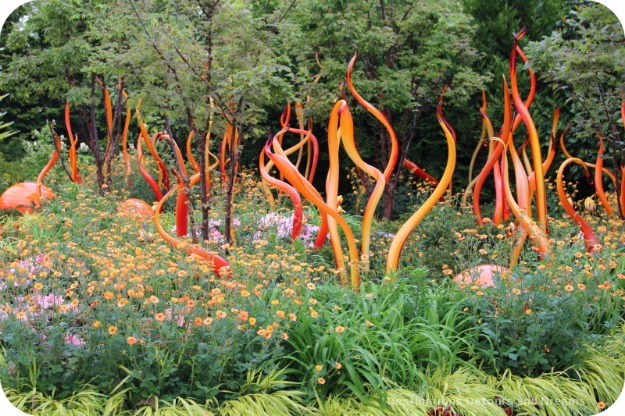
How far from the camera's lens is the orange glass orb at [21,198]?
7426 mm

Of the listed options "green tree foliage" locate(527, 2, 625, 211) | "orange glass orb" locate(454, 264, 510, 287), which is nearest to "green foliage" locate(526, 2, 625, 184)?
"green tree foliage" locate(527, 2, 625, 211)

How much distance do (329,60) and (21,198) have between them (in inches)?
140

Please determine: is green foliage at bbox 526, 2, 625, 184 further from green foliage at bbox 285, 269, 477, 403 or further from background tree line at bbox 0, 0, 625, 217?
green foliage at bbox 285, 269, 477, 403

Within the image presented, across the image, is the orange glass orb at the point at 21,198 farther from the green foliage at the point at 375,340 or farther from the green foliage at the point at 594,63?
the green foliage at the point at 594,63

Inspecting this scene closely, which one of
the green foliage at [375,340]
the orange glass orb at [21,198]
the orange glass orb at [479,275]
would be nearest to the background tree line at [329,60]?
the orange glass orb at [21,198]

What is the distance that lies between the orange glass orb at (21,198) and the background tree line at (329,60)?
3.55 feet

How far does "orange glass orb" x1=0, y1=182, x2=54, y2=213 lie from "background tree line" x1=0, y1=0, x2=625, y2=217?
108cm

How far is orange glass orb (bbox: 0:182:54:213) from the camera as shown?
292 inches

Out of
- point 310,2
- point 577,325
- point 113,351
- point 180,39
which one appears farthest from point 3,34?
point 577,325

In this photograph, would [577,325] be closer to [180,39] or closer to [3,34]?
[180,39]

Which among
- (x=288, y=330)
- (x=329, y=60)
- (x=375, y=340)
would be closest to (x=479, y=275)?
(x=375, y=340)

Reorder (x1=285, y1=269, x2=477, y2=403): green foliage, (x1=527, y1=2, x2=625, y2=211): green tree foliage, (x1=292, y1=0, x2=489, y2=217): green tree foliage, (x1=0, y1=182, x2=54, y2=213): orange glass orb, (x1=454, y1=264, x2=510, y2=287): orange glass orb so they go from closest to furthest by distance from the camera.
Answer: (x1=285, y1=269, x2=477, y2=403): green foliage, (x1=454, y1=264, x2=510, y2=287): orange glass orb, (x1=527, y1=2, x2=625, y2=211): green tree foliage, (x1=292, y1=0, x2=489, y2=217): green tree foliage, (x1=0, y1=182, x2=54, y2=213): orange glass orb

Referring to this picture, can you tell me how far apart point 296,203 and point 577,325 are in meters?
2.38

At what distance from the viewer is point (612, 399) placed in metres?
3.79
